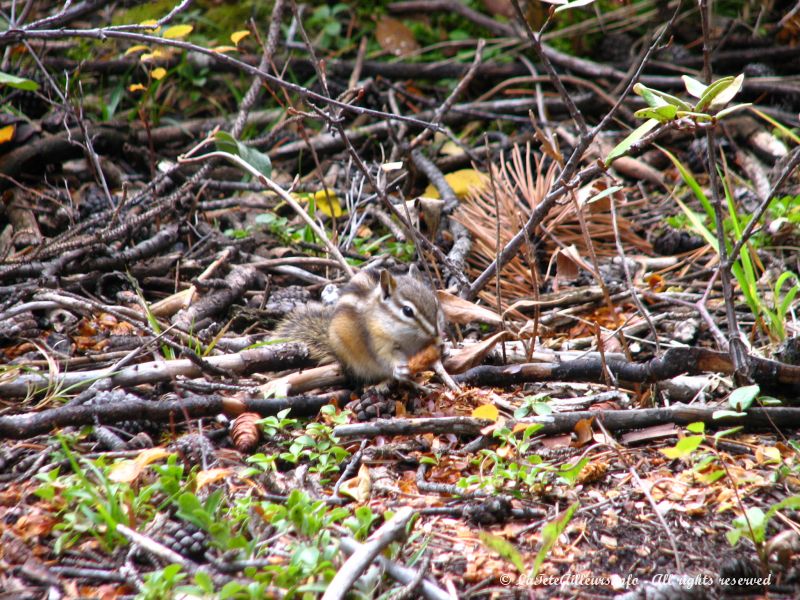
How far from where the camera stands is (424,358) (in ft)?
12.0

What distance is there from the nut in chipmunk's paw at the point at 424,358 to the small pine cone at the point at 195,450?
1124 mm

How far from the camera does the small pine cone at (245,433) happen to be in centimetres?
299

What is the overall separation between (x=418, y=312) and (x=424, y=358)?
0.23m

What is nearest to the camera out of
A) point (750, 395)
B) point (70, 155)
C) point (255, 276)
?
point (750, 395)

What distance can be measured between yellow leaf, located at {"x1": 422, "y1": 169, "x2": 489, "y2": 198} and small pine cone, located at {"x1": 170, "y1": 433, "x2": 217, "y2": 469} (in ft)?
9.39

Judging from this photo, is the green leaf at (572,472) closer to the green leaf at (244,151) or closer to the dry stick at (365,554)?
the dry stick at (365,554)

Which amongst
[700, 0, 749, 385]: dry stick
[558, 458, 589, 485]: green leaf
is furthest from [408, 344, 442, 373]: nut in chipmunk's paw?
[700, 0, 749, 385]: dry stick

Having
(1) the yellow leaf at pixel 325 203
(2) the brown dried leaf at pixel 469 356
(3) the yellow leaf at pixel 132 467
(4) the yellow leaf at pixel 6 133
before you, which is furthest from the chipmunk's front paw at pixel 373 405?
(4) the yellow leaf at pixel 6 133

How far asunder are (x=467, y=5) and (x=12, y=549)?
599 centimetres

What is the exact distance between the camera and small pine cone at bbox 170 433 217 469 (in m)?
2.80

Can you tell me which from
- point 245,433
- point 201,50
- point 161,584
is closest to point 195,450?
point 245,433

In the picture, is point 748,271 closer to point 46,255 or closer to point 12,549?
point 12,549

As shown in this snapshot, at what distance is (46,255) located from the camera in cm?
417

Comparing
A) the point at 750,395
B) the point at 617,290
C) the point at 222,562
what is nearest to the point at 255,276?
the point at 617,290
